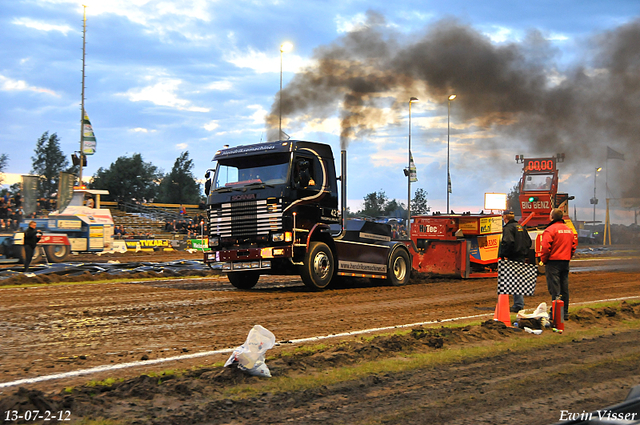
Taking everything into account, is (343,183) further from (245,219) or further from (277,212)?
(245,219)

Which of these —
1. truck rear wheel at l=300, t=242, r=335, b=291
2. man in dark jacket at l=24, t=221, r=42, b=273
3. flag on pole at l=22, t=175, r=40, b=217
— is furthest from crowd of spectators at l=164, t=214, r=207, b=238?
truck rear wheel at l=300, t=242, r=335, b=291

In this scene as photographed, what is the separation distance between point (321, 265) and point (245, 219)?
2119 mm

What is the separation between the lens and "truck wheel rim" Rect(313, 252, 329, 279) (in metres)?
13.4

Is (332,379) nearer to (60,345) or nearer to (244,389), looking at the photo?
(244,389)

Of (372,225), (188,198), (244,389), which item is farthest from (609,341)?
(188,198)

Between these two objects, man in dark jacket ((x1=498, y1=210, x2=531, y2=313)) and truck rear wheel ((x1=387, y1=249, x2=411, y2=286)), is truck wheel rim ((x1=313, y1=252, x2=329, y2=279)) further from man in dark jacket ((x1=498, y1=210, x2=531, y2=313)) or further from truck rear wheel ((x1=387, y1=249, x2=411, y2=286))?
man in dark jacket ((x1=498, y1=210, x2=531, y2=313))

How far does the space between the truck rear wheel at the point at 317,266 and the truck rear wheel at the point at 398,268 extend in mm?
2366

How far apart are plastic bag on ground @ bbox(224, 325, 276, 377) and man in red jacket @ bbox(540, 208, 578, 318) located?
5509mm

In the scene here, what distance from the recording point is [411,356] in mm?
6746

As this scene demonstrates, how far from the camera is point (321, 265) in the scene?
13609 millimetres

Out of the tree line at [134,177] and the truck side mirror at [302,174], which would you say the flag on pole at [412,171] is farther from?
the tree line at [134,177]

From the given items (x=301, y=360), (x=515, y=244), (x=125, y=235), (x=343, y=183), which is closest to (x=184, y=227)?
(x=125, y=235)

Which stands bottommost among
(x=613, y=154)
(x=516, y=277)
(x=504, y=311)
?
(x=504, y=311)

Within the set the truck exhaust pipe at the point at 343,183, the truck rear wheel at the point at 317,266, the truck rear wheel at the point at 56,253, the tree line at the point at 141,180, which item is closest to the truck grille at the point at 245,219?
the truck rear wheel at the point at 317,266
